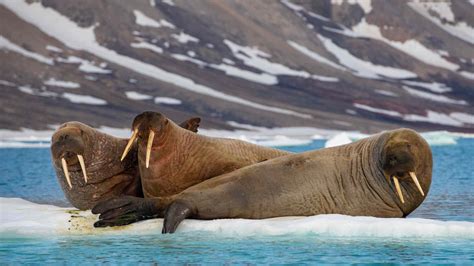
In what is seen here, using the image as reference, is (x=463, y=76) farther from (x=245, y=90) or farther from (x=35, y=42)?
(x=35, y=42)

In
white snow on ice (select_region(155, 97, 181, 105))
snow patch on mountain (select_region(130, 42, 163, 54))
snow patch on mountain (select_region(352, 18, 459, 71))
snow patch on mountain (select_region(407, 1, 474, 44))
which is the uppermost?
snow patch on mountain (select_region(407, 1, 474, 44))

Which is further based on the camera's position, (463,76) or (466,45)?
(466,45)

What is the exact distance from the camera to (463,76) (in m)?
152

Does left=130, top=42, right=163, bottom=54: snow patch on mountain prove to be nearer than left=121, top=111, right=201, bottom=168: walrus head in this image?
No

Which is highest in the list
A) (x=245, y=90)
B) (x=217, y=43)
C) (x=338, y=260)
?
(x=217, y=43)

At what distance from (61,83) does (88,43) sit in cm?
1264

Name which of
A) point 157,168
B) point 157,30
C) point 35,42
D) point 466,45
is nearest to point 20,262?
point 157,168

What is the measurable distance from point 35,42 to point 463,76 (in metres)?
64.8

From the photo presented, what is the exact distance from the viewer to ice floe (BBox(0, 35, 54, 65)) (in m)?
114

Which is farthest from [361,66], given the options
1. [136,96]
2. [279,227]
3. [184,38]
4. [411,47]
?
[279,227]

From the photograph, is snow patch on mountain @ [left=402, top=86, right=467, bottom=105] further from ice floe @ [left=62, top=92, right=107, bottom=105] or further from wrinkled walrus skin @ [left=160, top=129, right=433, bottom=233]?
wrinkled walrus skin @ [left=160, top=129, right=433, bottom=233]

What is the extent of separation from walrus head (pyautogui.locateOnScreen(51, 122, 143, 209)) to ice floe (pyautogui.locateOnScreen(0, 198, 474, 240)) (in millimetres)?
851

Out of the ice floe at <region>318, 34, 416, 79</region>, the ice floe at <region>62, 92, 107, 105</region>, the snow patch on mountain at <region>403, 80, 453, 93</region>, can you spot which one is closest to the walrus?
the ice floe at <region>62, 92, 107, 105</region>

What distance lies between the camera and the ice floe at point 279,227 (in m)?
12.5
